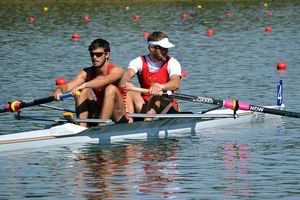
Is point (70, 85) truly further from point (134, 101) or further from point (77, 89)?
point (134, 101)

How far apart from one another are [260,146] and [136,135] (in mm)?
1918

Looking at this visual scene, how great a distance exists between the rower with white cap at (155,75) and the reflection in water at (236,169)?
135 cm

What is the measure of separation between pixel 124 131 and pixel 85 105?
89 cm

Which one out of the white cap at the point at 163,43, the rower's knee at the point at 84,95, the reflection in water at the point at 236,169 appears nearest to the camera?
the reflection in water at the point at 236,169

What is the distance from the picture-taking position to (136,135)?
623 inches

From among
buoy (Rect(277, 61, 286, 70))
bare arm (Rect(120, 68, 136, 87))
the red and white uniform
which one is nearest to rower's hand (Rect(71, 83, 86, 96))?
bare arm (Rect(120, 68, 136, 87))

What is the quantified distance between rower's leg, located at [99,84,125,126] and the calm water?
47 centimetres

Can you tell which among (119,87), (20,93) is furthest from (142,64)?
(20,93)

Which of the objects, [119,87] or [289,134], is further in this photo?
[289,134]

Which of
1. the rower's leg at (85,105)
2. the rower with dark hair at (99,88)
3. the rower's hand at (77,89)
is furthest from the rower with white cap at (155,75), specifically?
the rower's hand at (77,89)

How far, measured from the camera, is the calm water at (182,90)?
40.1ft

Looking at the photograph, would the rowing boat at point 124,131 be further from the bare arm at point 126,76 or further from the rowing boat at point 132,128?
the bare arm at point 126,76

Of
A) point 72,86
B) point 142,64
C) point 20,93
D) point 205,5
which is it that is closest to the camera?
point 72,86

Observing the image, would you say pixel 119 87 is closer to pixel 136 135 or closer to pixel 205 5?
pixel 136 135
